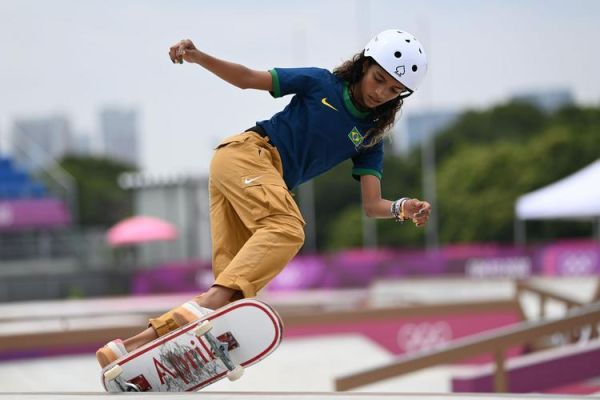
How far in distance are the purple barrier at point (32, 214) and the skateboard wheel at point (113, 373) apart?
28995 mm

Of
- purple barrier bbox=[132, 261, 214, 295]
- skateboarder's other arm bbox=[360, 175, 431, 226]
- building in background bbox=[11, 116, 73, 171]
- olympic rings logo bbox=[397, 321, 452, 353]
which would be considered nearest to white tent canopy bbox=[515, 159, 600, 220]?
olympic rings logo bbox=[397, 321, 452, 353]

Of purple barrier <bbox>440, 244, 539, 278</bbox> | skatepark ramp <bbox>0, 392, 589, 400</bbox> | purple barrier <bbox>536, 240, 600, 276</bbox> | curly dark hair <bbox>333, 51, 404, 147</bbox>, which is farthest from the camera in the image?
purple barrier <bbox>536, 240, 600, 276</bbox>

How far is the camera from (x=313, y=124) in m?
4.43

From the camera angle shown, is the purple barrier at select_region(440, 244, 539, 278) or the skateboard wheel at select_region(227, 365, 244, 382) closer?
the skateboard wheel at select_region(227, 365, 244, 382)

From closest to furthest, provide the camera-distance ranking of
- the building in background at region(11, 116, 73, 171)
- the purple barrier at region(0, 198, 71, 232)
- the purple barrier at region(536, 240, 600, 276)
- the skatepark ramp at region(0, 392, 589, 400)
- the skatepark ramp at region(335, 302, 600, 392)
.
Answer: the skatepark ramp at region(0, 392, 589, 400)
the skatepark ramp at region(335, 302, 600, 392)
the purple barrier at region(536, 240, 600, 276)
the purple barrier at region(0, 198, 71, 232)
the building in background at region(11, 116, 73, 171)

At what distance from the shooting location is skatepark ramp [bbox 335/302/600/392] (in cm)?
714

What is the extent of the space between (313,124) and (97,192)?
72.1 m

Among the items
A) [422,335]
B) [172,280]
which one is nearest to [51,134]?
[172,280]

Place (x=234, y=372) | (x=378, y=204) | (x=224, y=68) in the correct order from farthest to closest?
(x=378, y=204)
(x=224, y=68)
(x=234, y=372)

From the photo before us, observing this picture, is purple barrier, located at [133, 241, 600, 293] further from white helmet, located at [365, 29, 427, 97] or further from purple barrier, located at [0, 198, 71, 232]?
white helmet, located at [365, 29, 427, 97]

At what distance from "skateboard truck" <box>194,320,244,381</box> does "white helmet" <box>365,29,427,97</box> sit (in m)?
1.40

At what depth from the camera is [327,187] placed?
6850 centimetres

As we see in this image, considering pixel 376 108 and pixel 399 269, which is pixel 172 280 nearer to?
pixel 399 269

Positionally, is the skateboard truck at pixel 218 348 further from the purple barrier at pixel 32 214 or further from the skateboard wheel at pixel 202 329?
the purple barrier at pixel 32 214
